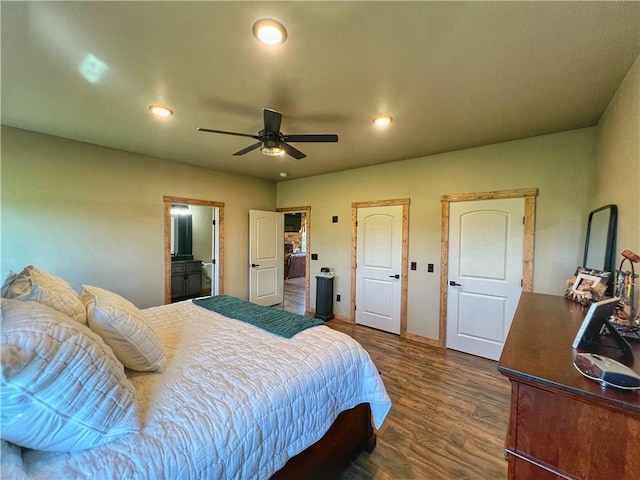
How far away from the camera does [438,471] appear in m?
1.69

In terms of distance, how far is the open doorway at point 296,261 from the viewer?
5.07 metres

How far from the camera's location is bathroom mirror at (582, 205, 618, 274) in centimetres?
182

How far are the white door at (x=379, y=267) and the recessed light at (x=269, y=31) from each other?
2.89 metres

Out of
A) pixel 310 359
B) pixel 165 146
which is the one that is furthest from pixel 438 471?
pixel 165 146

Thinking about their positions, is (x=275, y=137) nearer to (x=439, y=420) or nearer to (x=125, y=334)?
(x=125, y=334)

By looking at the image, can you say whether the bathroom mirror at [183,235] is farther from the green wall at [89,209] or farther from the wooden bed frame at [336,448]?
the wooden bed frame at [336,448]

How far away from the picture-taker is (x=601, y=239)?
2082mm

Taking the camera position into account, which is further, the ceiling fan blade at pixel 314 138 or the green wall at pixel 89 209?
the green wall at pixel 89 209

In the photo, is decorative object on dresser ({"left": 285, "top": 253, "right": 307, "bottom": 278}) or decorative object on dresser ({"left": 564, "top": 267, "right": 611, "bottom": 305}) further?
decorative object on dresser ({"left": 285, "top": 253, "right": 307, "bottom": 278})

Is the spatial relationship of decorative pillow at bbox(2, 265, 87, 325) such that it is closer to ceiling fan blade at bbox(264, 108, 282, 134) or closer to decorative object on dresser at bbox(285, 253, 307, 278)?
ceiling fan blade at bbox(264, 108, 282, 134)

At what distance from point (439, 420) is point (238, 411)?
186cm

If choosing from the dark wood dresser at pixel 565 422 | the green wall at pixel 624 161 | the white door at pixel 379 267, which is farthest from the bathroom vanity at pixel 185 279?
the green wall at pixel 624 161

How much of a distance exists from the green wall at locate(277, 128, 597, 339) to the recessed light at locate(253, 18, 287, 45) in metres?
2.77

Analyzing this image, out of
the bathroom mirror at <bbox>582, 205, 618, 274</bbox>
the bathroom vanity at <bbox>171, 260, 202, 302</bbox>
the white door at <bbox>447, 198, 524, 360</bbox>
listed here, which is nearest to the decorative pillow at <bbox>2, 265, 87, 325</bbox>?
the bathroom mirror at <bbox>582, 205, 618, 274</bbox>
